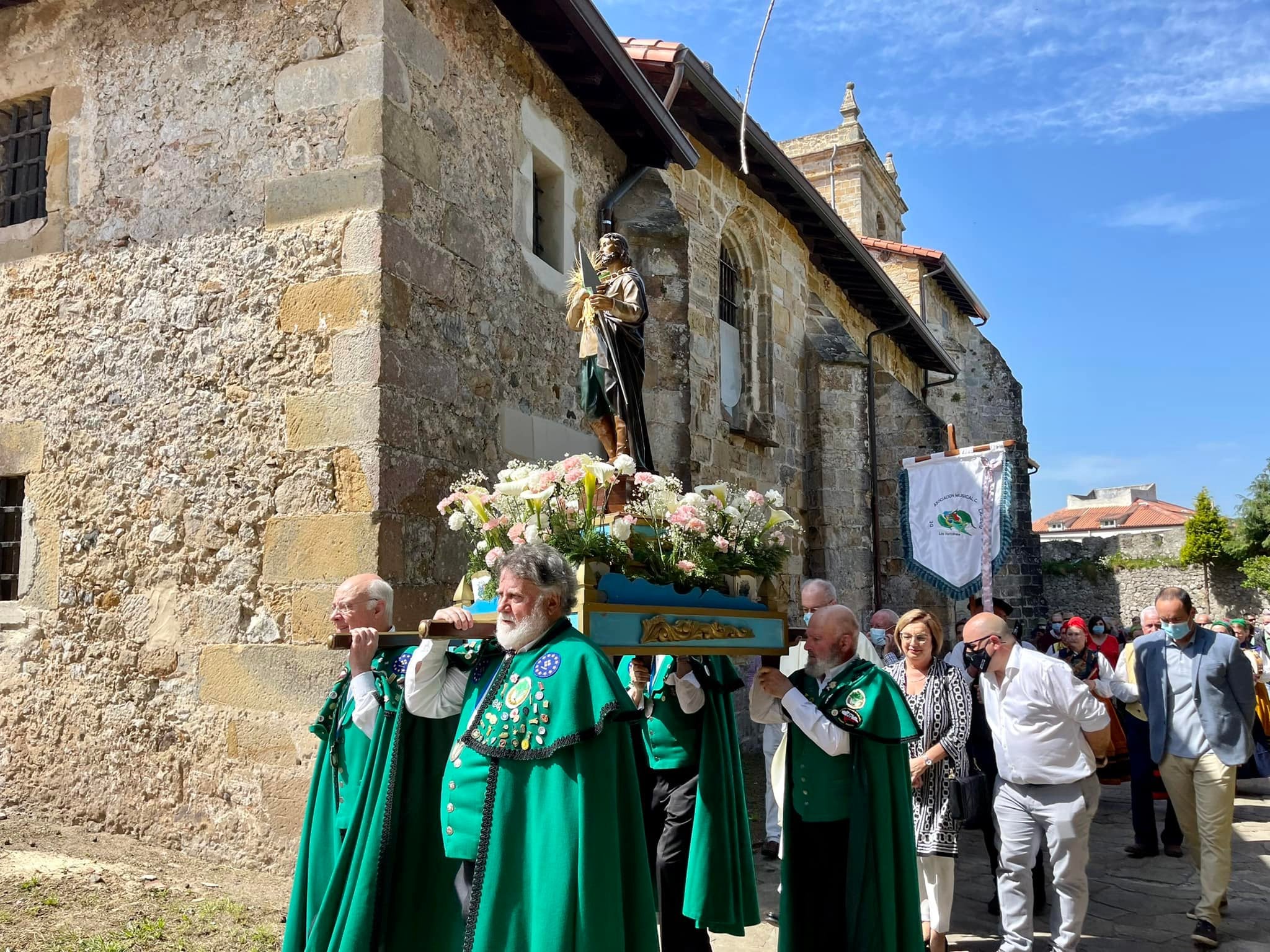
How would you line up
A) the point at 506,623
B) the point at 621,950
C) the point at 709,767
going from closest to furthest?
the point at 621,950 < the point at 506,623 < the point at 709,767

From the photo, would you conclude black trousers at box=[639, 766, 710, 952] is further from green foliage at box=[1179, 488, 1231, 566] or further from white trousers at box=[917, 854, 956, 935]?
green foliage at box=[1179, 488, 1231, 566]

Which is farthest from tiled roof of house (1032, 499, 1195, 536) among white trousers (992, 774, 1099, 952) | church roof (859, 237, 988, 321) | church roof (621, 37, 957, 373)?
white trousers (992, 774, 1099, 952)

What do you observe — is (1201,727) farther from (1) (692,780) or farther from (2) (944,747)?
(1) (692,780)

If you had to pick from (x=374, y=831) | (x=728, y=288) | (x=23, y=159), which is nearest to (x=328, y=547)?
(x=374, y=831)

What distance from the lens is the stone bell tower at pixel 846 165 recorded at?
85.7 feet

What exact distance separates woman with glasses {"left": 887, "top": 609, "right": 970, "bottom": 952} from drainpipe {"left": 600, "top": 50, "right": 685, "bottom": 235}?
17.1 feet

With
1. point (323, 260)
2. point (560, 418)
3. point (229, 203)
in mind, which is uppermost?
point (229, 203)

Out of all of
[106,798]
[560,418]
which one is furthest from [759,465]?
[106,798]

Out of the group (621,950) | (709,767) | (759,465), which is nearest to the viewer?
(621,950)

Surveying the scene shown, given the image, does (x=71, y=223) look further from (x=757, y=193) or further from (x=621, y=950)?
(x=757, y=193)

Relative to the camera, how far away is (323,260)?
6188 millimetres

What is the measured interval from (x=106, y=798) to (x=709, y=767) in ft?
13.7

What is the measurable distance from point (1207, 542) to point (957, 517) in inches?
1067

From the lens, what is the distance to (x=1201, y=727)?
5484mm
